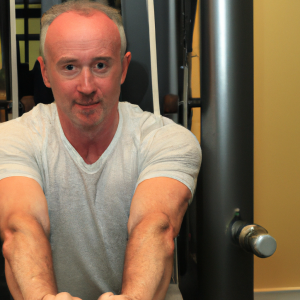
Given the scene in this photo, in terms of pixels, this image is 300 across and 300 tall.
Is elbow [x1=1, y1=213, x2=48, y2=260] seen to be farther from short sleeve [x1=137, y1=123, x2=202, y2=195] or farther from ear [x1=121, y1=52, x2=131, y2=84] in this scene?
ear [x1=121, y1=52, x2=131, y2=84]

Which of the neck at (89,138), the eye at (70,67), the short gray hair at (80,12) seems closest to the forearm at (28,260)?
the neck at (89,138)

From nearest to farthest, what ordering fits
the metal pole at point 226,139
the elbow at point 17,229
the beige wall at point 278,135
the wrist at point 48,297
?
the wrist at point 48,297
the elbow at point 17,229
the metal pole at point 226,139
the beige wall at point 278,135

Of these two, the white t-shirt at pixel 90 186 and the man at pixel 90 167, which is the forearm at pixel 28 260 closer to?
the man at pixel 90 167

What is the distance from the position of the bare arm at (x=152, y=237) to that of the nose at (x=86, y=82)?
25 cm

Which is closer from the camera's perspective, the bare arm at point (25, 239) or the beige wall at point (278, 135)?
the bare arm at point (25, 239)

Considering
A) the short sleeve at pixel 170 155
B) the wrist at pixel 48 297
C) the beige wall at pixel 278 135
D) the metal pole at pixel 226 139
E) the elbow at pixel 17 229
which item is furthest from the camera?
the beige wall at pixel 278 135

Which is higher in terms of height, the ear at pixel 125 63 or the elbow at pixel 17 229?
the ear at pixel 125 63

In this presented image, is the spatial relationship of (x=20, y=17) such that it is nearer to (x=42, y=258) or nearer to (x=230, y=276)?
(x=42, y=258)

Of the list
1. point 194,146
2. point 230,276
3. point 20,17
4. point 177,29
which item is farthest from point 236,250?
point 20,17

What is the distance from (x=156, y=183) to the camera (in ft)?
2.48

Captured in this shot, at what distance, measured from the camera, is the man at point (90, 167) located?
72cm

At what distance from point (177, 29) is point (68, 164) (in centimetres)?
51

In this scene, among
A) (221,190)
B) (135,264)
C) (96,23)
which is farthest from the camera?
(221,190)

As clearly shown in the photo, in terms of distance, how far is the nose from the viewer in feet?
2.60
